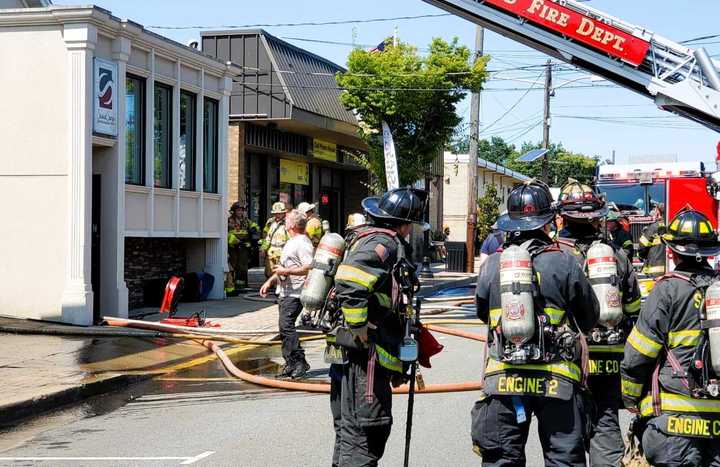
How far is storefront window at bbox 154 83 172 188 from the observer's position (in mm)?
15805

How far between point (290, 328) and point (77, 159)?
17.7 feet

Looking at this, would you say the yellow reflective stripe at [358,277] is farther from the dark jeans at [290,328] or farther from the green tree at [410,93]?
the green tree at [410,93]

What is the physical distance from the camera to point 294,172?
27.0 m

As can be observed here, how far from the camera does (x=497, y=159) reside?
102 meters

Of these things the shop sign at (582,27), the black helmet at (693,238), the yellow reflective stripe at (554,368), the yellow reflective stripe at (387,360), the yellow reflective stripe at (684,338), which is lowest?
the yellow reflective stripe at (387,360)

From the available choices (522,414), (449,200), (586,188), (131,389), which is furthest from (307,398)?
(449,200)

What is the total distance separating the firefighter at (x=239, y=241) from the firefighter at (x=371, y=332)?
1353cm

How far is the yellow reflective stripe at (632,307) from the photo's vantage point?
5.72 meters

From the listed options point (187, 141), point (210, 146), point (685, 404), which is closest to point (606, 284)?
point (685, 404)

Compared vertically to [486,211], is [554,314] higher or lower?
lower

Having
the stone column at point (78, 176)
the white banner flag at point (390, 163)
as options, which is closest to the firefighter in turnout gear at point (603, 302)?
the stone column at point (78, 176)

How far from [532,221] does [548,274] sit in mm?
350

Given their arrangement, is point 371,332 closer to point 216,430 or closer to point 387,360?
point 387,360

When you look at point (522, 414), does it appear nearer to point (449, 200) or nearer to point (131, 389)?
point (131, 389)
